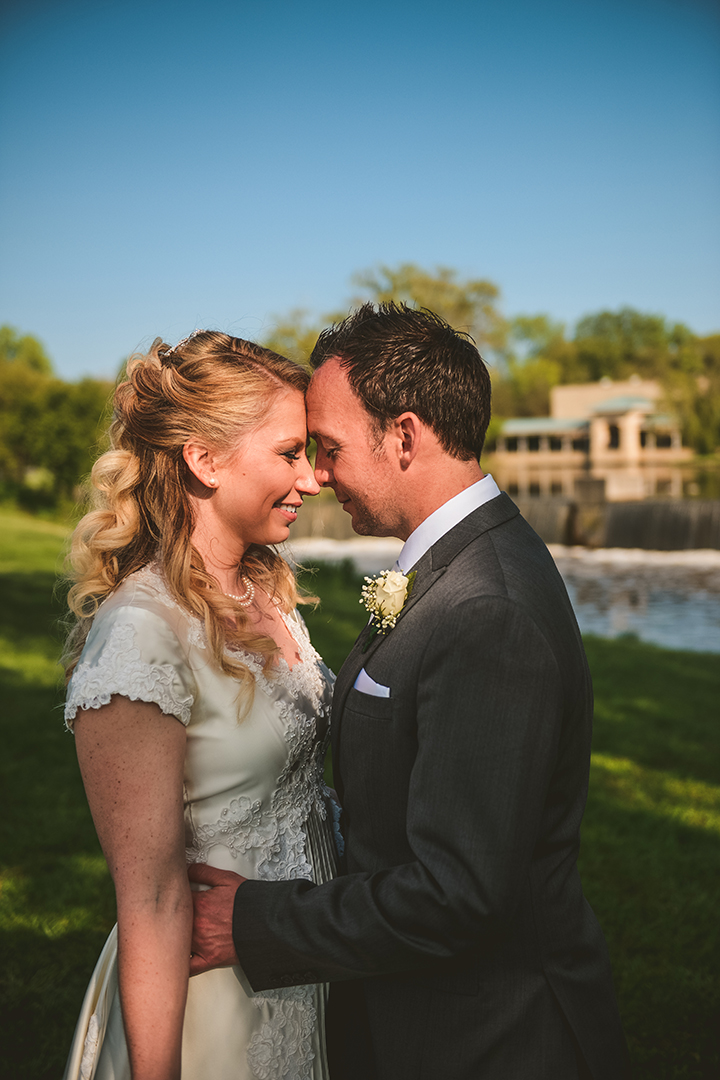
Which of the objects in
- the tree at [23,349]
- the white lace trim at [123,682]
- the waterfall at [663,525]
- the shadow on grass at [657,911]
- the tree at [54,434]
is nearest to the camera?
the white lace trim at [123,682]

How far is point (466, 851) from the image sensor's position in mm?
1675

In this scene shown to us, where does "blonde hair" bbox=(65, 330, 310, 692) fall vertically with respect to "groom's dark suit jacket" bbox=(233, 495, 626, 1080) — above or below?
above

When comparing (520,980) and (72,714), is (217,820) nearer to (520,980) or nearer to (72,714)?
(72,714)

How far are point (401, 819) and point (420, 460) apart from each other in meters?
0.89

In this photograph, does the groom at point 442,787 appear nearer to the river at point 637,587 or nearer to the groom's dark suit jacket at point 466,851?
the groom's dark suit jacket at point 466,851

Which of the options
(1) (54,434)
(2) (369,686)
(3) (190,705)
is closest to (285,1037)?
(3) (190,705)

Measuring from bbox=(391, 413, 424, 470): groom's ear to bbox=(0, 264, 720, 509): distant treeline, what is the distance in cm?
47

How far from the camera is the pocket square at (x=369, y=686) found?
196 cm

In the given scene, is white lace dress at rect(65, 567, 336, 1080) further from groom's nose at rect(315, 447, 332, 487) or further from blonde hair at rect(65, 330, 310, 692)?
groom's nose at rect(315, 447, 332, 487)

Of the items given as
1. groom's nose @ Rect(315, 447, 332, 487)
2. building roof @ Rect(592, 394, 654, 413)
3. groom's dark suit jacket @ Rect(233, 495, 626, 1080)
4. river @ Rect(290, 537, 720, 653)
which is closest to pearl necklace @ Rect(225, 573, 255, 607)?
groom's nose @ Rect(315, 447, 332, 487)

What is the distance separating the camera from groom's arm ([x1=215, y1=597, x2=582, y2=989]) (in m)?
1.67

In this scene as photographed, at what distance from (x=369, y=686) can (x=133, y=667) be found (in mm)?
604

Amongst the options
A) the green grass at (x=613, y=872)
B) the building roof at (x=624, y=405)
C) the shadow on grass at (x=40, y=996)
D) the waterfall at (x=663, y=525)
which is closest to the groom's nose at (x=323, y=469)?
the green grass at (x=613, y=872)

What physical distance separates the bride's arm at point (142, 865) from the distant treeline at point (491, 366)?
85 cm
